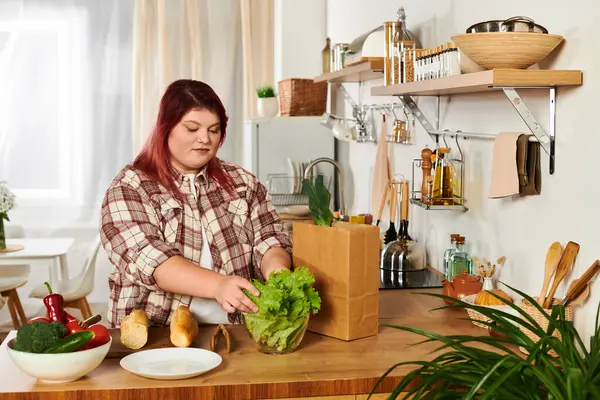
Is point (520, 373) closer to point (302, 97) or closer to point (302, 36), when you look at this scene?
point (302, 97)

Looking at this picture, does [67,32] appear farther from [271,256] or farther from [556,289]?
[556,289]

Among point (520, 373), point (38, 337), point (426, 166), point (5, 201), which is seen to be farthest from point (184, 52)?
point (520, 373)

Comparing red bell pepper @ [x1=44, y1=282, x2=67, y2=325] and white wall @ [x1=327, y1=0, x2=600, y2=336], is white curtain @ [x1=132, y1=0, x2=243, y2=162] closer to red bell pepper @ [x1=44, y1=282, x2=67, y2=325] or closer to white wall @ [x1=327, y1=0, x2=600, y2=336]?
white wall @ [x1=327, y1=0, x2=600, y2=336]

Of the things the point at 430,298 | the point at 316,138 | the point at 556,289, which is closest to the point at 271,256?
the point at 430,298

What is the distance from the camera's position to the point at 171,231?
2.39 meters

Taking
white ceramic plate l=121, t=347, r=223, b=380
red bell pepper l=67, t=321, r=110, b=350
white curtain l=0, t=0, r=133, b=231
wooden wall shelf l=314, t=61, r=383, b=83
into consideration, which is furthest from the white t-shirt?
white curtain l=0, t=0, r=133, b=231

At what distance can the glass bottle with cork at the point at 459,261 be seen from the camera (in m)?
2.80

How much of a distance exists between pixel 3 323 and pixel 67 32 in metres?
2.13

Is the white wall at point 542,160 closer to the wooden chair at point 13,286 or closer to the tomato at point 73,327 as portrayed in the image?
the tomato at point 73,327

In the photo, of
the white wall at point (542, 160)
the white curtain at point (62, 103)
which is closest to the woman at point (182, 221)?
the white wall at point (542, 160)

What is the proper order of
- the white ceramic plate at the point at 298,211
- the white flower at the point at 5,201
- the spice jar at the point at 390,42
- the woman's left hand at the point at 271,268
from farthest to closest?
the white flower at the point at 5,201
the white ceramic plate at the point at 298,211
the spice jar at the point at 390,42
the woman's left hand at the point at 271,268

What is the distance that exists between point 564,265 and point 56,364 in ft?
4.07

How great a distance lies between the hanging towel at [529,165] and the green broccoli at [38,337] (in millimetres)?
1292

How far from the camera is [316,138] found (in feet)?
16.7
